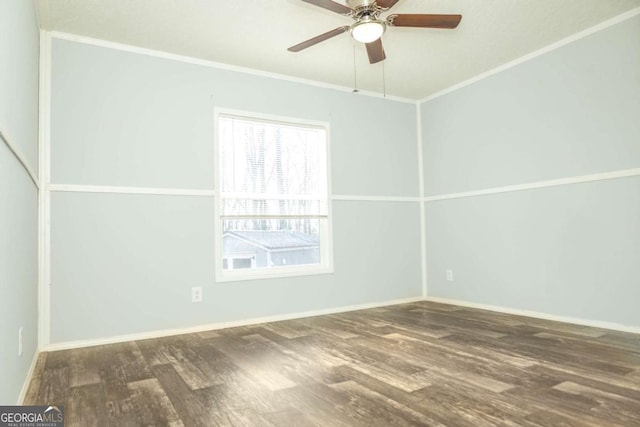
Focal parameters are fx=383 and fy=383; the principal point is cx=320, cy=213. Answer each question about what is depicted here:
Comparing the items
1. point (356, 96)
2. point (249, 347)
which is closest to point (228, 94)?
point (356, 96)

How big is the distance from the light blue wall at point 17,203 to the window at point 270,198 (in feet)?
4.75

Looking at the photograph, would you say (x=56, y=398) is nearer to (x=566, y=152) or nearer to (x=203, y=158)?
(x=203, y=158)

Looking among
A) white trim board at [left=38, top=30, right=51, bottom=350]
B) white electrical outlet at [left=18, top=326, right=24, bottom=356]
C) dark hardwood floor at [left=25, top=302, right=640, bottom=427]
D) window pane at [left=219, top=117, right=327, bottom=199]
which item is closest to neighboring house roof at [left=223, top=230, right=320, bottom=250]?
window pane at [left=219, top=117, right=327, bottom=199]

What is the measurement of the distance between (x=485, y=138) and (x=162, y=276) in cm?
347

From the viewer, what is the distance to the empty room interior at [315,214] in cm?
193

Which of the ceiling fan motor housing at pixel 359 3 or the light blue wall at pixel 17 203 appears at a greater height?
the ceiling fan motor housing at pixel 359 3

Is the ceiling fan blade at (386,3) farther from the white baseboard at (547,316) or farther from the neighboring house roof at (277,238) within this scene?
the white baseboard at (547,316)

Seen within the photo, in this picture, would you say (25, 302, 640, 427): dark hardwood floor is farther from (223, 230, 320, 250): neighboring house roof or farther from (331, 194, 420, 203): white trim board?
(331, 194, 420, 203): white trim board

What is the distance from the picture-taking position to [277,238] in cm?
393

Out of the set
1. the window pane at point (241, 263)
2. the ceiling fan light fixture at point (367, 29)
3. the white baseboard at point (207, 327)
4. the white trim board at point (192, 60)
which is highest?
the white trim board at point (192, 60)

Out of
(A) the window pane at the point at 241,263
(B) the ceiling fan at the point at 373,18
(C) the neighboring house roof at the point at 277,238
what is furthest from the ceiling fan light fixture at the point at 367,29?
(A) the window pane at the point at 241,263

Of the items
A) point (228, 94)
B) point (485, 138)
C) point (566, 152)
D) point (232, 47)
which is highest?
point (232, 47)

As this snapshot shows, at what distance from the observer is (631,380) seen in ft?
6.57

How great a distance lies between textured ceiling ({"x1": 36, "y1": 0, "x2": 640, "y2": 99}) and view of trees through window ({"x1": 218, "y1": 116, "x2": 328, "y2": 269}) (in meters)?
0.64
